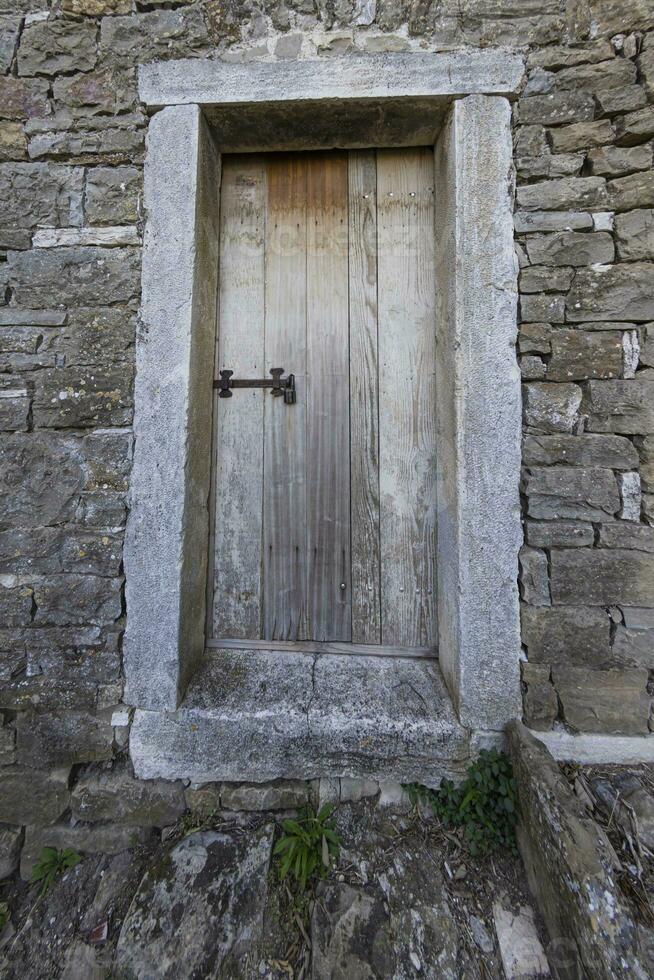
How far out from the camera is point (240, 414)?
6.29 feet

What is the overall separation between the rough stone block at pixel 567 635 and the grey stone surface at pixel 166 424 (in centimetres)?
133

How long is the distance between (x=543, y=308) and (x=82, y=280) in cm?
179

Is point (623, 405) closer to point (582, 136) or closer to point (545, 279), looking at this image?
point (545, 279)

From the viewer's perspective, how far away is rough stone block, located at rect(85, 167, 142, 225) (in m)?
1.68

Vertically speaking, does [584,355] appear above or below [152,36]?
below

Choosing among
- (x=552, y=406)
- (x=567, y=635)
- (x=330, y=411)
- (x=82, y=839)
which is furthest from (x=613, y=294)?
(x=82, y=839)

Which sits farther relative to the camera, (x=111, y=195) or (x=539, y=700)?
(x=111, y=195)

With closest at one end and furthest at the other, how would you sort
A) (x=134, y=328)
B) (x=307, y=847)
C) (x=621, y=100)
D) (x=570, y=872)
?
(x=570, y=872) → (x=307, y=847) → (x=621, y=100) → (x=134, y=328)

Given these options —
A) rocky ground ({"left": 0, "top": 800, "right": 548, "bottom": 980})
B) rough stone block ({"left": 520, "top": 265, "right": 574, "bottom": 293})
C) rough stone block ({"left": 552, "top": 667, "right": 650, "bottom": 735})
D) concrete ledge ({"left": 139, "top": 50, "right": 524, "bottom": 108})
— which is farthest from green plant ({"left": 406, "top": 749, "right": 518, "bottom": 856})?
concrete ledge ({"left": 139, "top": 50, "right": 524, "bottom": 108})

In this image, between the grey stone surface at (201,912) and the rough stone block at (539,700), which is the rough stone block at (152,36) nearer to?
the rough stone block at (539,700)

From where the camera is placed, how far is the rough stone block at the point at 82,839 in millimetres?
1531

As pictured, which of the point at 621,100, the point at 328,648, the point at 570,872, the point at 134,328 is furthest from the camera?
the point at 328,648

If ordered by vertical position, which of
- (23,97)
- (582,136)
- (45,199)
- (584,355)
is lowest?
(584,355)

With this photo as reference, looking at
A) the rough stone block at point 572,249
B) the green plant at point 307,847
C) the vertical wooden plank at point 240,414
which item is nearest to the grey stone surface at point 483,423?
the rough stone block at point 572,249
